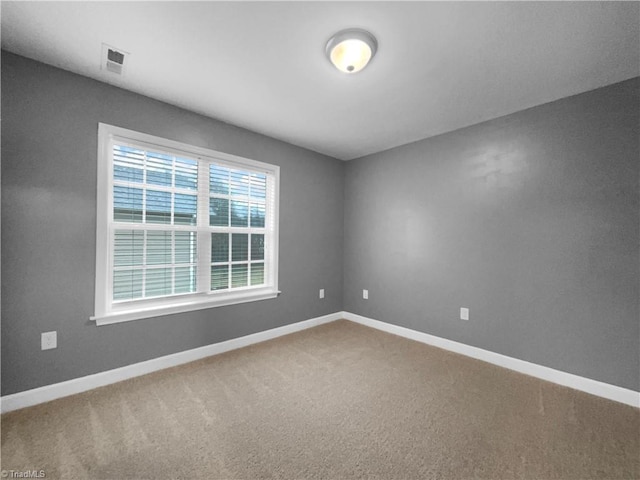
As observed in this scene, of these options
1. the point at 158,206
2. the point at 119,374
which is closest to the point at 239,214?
the point at 158,206

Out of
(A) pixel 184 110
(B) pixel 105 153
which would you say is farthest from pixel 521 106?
(B) pixel 105 153

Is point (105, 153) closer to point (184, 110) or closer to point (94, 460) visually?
point (184, 110)

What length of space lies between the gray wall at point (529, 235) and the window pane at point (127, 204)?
289cm

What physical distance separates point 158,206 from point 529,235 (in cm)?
355

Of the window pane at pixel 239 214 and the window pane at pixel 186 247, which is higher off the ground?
the window pane at pixel 239 214

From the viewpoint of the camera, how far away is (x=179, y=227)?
104 inches

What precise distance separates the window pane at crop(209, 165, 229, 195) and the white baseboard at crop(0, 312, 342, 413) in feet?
5.47

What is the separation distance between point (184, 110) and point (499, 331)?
12.7 feet

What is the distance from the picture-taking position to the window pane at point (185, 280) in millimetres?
2664

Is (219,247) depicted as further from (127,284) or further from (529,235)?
(529,235)

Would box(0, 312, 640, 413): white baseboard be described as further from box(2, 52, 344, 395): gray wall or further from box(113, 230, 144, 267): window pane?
box(113, 230, 144, 267): window pane

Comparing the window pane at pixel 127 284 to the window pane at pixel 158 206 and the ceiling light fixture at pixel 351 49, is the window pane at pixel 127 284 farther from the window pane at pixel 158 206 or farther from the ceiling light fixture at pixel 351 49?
the ceiling light fixture at pixel 351 49

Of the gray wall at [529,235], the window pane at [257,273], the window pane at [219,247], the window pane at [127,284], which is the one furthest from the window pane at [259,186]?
the gray wall at [529,235]

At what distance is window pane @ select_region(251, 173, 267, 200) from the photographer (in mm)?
3230
